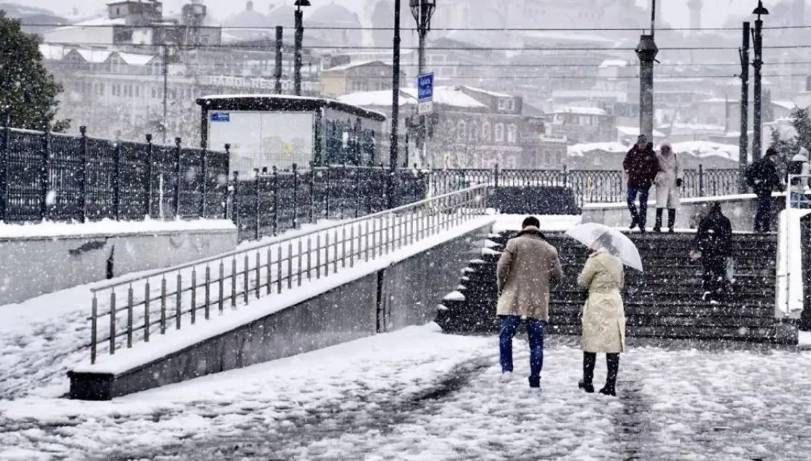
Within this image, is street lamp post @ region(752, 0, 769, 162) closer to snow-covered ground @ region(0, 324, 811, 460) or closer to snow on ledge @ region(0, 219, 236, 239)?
snow on ledge @ region(0, 219, 236, 239)

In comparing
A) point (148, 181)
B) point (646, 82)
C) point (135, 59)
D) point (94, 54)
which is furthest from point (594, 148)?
point (148, 181)

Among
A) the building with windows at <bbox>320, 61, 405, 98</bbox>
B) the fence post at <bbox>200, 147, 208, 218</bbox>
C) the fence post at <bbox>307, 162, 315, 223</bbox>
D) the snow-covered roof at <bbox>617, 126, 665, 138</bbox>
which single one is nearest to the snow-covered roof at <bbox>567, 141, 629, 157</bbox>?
the building with windows at <bbox>320, 61, 405, 98</bbox>

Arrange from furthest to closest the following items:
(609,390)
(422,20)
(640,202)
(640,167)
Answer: (422,20) → (640,202) → (640,167) → (609,390)

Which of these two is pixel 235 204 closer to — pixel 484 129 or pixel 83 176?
pixel 83 176

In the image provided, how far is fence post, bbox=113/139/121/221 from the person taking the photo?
18516 mm

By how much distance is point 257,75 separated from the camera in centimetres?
12262

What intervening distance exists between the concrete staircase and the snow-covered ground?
3331 millimetres

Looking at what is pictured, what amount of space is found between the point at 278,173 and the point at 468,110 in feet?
299

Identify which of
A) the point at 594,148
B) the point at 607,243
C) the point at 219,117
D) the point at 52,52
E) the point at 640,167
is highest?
the point at 52,52

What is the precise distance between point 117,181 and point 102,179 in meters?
0.36

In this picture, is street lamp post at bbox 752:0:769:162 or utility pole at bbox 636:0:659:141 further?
street lamp post at bbox 752:0:769:162

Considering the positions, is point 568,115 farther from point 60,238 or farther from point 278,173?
point 60,238

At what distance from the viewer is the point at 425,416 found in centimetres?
1004

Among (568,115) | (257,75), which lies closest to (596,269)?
(257,75)
